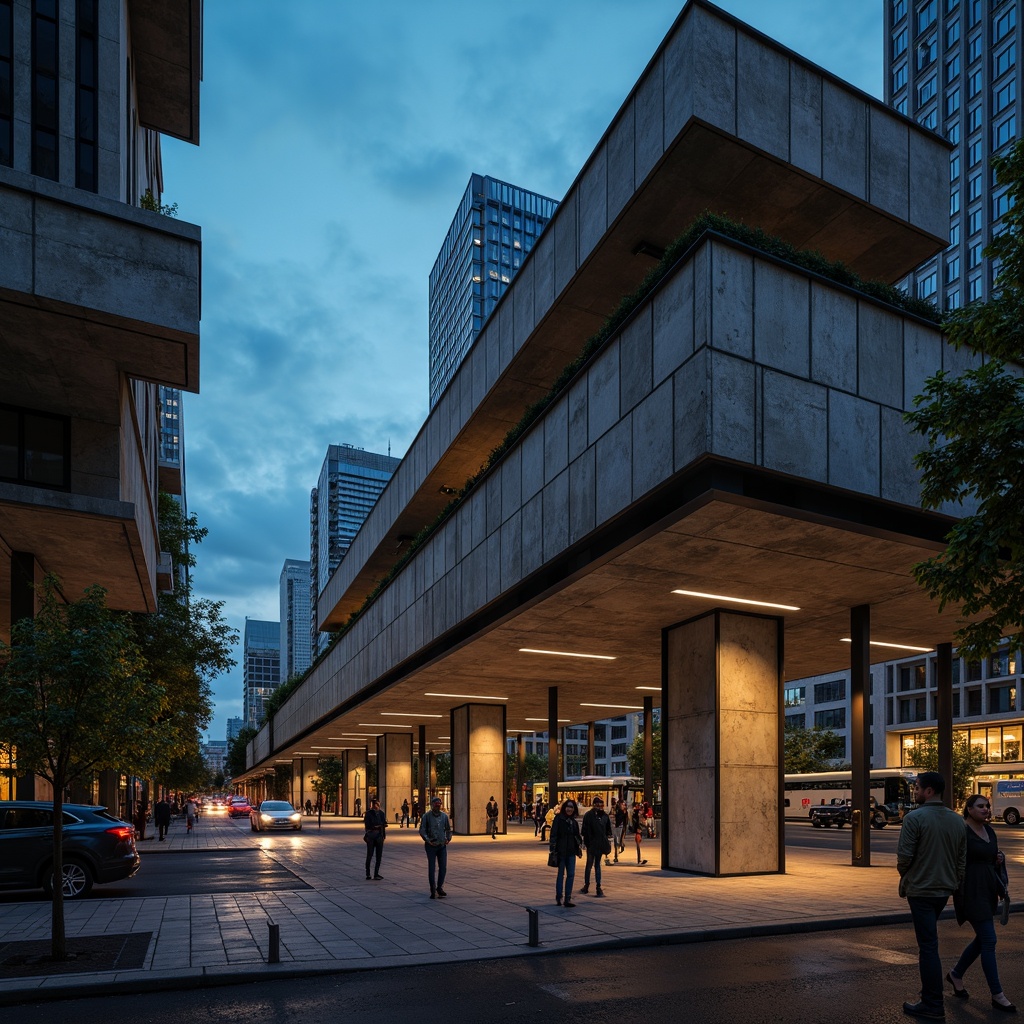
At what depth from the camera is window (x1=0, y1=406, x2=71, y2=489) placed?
58.4ft

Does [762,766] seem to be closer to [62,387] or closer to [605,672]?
[605,672]

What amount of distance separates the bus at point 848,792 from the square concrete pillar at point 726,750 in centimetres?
3560

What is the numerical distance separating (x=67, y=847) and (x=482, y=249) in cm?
15490

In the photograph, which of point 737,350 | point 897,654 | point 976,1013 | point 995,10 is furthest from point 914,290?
point 976,1013

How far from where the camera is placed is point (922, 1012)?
792 centimetres

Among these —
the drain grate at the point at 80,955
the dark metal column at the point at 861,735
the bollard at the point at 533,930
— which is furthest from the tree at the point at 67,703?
the dark metal column at the point at 861,735

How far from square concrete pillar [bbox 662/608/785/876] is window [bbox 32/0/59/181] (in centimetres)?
1592

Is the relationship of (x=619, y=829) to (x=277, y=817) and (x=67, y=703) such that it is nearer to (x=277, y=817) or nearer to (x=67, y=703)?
(x=67, y=703)

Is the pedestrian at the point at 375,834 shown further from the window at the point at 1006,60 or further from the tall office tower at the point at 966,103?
the window at the point at 1006,60

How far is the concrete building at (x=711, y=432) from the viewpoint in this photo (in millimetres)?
14367

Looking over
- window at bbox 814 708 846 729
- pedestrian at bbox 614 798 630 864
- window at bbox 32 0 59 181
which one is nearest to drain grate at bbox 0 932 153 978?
window at bbox 32 0 59 181

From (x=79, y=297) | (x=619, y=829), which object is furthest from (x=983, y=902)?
(x=619, y=829)

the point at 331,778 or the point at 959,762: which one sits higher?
the point at 959,762

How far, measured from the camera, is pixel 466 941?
39.5 ft
